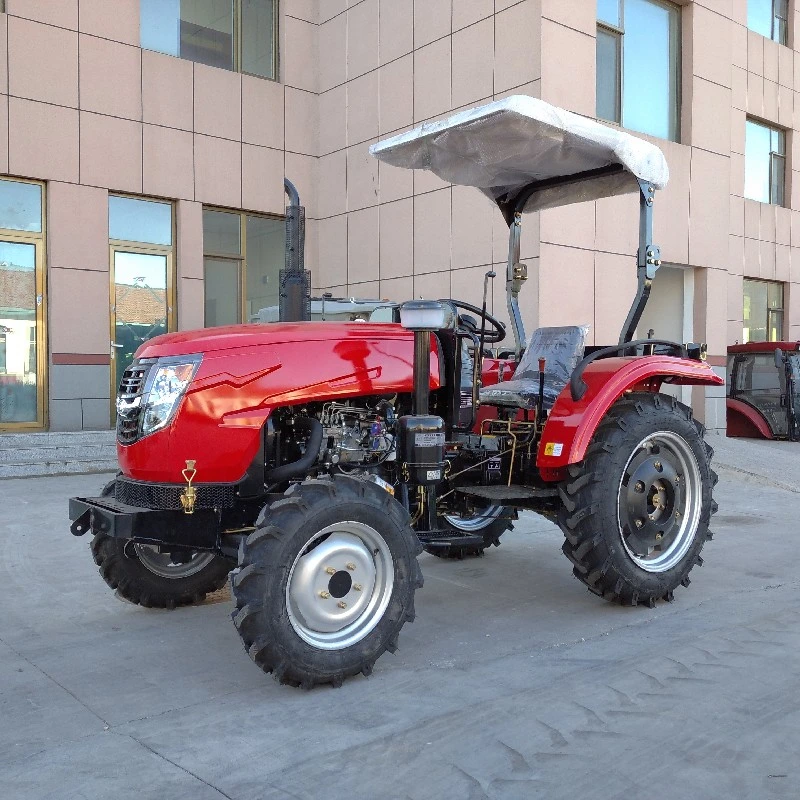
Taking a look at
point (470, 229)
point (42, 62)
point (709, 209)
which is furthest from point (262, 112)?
point (709, 209)

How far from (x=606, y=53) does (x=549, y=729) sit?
12.0m

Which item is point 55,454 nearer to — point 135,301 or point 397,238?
point 135,301

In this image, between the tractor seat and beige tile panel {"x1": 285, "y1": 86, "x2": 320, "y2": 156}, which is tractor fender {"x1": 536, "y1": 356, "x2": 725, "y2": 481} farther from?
beige tile panel {"x1": 285, "y1": 86, "x2": 320, "y2": 156}

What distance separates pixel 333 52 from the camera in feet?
46.8

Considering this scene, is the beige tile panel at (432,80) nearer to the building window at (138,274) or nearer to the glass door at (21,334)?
the building window at (138,274)

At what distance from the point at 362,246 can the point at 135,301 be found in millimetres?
3683

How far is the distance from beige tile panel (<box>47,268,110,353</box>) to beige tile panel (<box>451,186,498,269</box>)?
16.7 feet

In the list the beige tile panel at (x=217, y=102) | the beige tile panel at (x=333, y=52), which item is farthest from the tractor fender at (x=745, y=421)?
the beige tile panel at (x=217, y=102)

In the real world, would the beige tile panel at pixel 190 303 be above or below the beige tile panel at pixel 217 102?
below

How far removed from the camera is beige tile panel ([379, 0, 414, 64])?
42.5 ft

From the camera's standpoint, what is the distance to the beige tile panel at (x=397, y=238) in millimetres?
13062

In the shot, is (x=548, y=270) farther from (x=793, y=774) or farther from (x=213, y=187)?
(x=793, y=774)

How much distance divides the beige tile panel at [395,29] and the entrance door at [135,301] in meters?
4.72

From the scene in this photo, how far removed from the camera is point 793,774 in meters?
2.69
